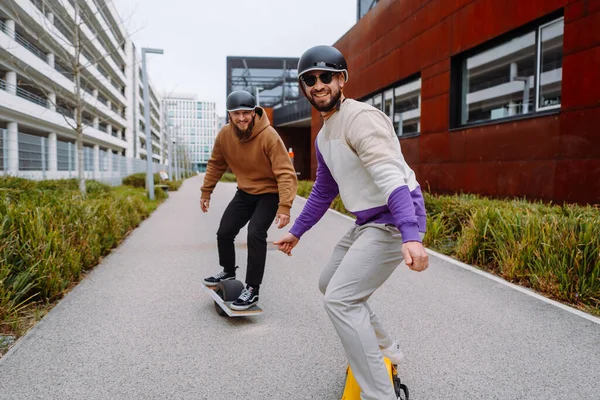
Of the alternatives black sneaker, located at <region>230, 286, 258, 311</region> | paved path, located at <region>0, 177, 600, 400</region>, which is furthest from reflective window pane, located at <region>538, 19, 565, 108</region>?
black sneaker, located at <region>230, 286, 258, 311</region>

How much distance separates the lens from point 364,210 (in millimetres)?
2332

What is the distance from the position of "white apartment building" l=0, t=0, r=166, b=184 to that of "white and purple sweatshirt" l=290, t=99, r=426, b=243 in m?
9.94

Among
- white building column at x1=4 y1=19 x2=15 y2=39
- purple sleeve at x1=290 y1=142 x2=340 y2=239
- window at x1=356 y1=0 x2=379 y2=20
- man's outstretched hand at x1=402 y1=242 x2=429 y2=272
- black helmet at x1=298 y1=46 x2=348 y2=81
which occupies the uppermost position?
white building column at x1=4 y1=19 x2=15 y2=39

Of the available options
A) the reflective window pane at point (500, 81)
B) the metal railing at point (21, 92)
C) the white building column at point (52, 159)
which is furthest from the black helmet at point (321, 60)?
the metal railing at point (21, 92)

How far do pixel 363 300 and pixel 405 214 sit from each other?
53 cm

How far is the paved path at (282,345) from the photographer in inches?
109

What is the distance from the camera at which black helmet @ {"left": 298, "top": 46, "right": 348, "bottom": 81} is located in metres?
2.34

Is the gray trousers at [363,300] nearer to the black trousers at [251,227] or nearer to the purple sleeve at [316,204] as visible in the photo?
the purple sleeve at [316,204]

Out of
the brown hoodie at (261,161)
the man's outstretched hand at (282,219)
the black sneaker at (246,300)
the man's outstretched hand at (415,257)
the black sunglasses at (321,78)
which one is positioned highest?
the black sunglasses at (321,78)

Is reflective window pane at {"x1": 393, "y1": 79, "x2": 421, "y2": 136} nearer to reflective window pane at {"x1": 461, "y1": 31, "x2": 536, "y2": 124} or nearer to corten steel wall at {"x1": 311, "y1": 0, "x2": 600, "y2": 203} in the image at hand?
corten steel wall at {"x1": 311, "y1": 0, "x2": 600, "y2": 203}

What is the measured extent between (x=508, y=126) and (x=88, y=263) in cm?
891

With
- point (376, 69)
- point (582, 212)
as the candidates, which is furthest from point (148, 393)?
point (376, 69)

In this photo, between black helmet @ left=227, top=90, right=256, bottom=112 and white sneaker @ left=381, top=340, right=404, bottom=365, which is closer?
white sneaker @ left=381, top=340, right=404, bottom=365

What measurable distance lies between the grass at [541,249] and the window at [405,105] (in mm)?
7815
